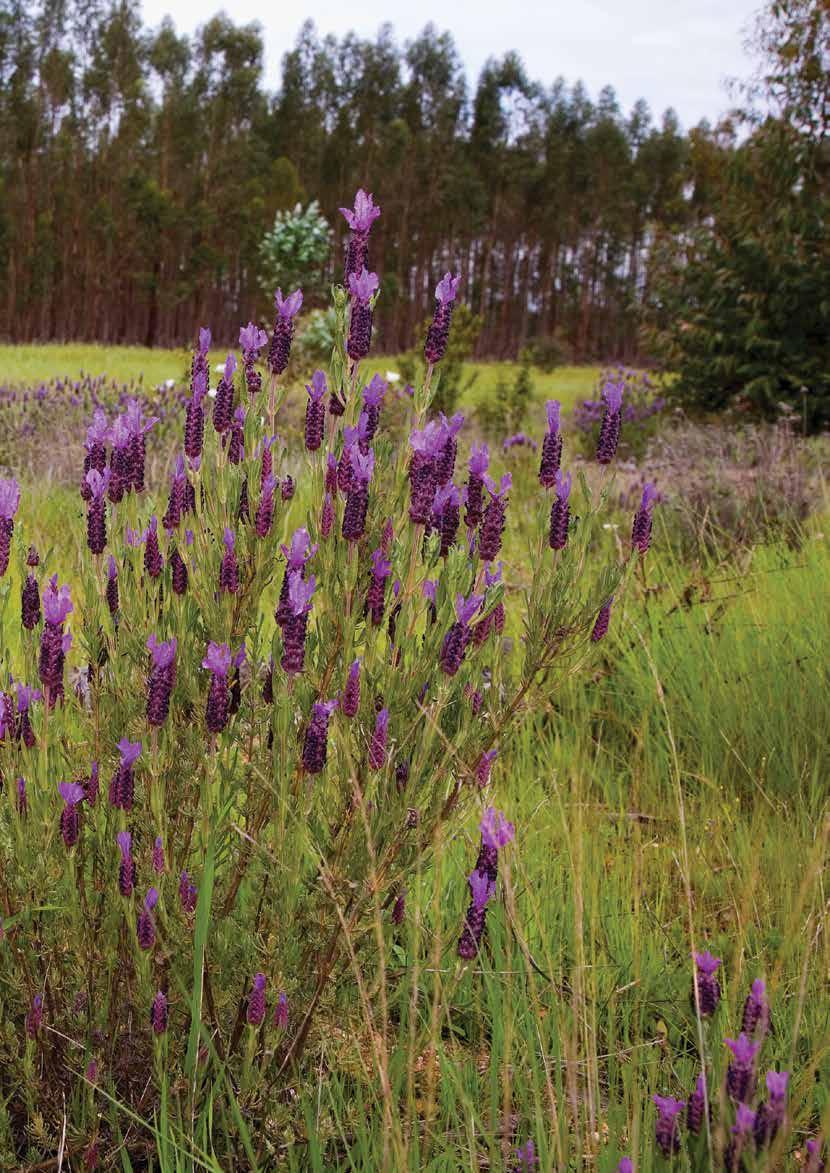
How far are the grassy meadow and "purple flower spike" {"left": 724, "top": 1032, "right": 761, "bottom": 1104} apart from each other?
3 cm

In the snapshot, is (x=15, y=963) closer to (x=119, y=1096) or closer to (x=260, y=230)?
(x=119, y=1096)

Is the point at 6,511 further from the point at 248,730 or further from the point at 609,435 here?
the point at 609,435

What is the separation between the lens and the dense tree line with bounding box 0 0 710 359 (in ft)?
128

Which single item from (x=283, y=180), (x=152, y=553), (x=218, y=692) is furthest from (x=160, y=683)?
(x=283, y=180)

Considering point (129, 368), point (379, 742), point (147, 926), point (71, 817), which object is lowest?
point (147, 926)

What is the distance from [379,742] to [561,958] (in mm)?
751

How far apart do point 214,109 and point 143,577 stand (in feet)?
147

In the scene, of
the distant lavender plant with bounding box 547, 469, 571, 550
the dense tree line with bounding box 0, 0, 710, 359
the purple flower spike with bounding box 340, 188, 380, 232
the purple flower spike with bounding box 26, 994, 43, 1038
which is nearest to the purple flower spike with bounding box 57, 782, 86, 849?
the purple flower spike with bounding box 26, 994, 43, 1038

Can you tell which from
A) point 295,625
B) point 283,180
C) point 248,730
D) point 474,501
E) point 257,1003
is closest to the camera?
point 295,625

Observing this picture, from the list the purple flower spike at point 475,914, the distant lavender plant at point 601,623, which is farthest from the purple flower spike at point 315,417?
the purple flower spike at point 475,914

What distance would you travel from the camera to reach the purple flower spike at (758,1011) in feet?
3.30

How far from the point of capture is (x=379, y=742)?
1439 millimetres

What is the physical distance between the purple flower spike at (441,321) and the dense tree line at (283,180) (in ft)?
113

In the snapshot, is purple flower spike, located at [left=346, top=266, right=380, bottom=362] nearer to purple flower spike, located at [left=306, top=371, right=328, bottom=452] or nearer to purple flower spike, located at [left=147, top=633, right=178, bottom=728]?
purple flower spike, located at [left=306, top=371, right=328, bottom=452]
